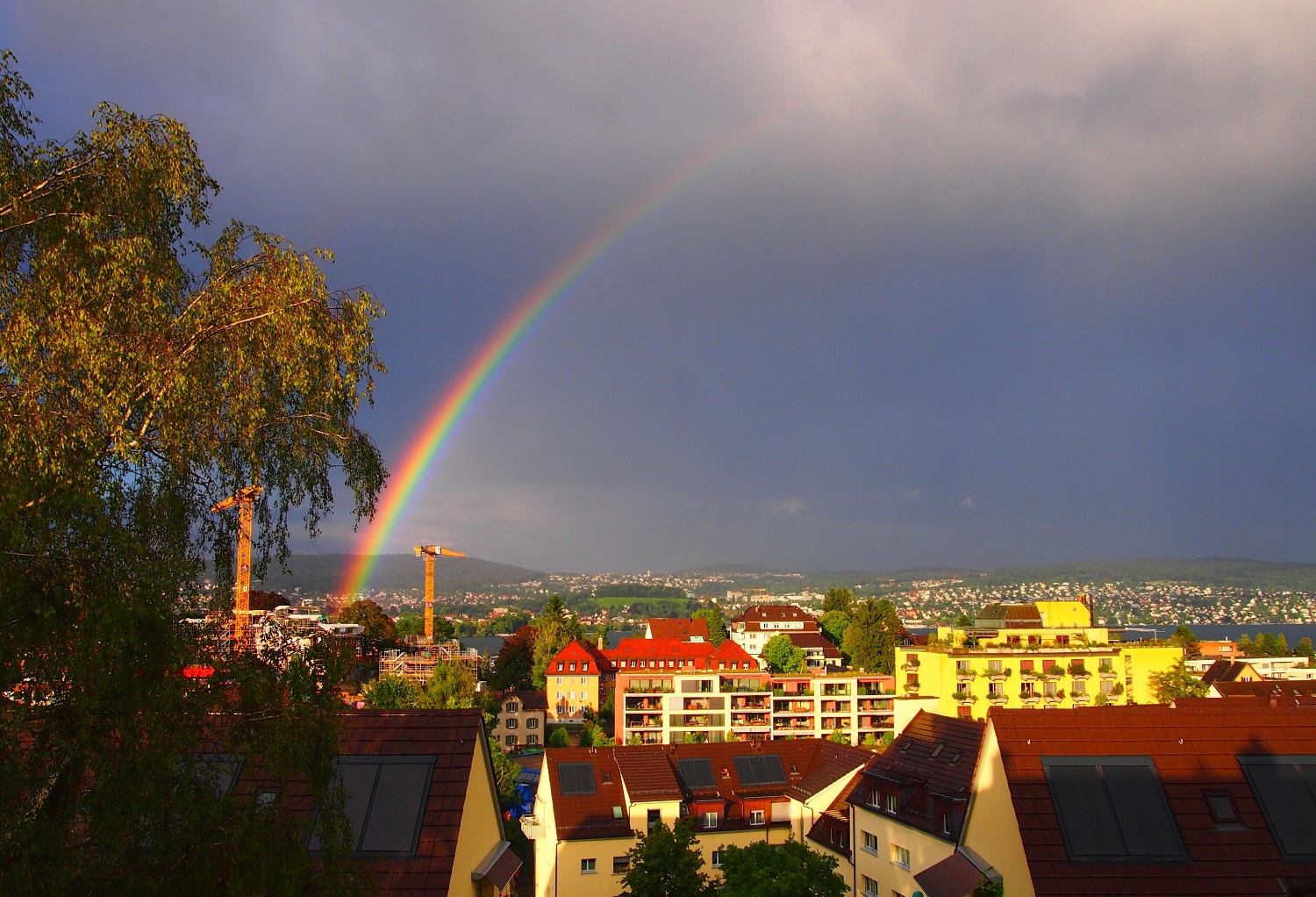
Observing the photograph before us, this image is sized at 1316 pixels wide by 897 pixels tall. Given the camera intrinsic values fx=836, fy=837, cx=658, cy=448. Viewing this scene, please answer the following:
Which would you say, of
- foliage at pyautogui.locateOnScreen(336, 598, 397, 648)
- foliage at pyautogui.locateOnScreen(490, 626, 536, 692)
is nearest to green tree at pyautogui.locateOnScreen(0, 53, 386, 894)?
foliage at pyautogui.locateOnScreen(490, 626, 536, 692)

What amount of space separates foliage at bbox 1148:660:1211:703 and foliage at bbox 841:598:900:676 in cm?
3444

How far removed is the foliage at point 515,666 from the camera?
3969 inches

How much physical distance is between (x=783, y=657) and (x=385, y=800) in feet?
287

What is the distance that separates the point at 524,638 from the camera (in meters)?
111

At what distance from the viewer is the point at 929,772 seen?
22.7 meters

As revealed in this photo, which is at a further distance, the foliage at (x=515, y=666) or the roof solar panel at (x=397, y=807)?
the foliage at (x=515, y=666)

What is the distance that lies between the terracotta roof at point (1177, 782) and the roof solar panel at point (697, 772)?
61.2ft

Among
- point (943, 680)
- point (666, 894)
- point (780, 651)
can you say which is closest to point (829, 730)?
point (943, 680)

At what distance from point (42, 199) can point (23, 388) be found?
8.06ft

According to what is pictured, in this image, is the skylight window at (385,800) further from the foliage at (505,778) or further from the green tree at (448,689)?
the green tree at (448,689)

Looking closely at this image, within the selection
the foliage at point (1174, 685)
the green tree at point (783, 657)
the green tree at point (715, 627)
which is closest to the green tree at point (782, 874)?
the foliage at point (1174, 685)

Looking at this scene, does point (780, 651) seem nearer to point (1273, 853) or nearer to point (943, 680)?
point (943, 680)

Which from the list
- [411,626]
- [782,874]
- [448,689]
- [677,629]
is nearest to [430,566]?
[411,626]

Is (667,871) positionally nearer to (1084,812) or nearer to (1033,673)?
(1084,812)
